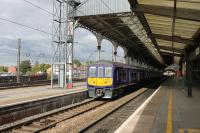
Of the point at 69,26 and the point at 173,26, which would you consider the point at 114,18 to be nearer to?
the point at 69,26

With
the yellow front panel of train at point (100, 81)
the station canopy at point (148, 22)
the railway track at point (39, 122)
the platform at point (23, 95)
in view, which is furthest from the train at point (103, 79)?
the railway track at point (39, 122)

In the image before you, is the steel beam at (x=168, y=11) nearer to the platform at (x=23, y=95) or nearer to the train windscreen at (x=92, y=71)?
the platform at (x=23, y=95)

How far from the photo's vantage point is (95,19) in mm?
37250

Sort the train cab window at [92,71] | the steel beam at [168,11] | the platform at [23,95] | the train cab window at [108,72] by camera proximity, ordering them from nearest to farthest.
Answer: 1. the steel beam at [168,11]
2. the platform at [23,95]
3. the train cab window at [108,72]
4. the train cab window at [92,71]

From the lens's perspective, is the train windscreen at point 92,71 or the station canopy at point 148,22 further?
the train windscreen at point 92,71

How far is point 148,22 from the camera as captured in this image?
16.2 metres

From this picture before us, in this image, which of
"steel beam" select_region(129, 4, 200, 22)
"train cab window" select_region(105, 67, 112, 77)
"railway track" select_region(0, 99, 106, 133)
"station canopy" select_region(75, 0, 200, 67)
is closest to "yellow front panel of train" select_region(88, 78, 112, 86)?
"train cab window" select_region(105, 67, 112, 77)

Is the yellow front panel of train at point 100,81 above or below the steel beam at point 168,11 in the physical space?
below

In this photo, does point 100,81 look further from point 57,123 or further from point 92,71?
point 57,123

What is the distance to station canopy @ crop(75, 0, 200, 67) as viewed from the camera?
1199 cm

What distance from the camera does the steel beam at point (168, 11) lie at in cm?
1186

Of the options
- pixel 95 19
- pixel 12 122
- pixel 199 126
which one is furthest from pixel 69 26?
pixel 199 126

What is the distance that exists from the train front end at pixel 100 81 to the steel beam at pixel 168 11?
9787mm

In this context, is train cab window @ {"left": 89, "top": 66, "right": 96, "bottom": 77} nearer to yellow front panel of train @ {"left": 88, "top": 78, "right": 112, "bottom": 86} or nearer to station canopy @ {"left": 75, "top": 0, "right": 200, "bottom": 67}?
yellow front panel of train @ {"left": 88, "top": 78, "right": 112, "bottom": 86}
